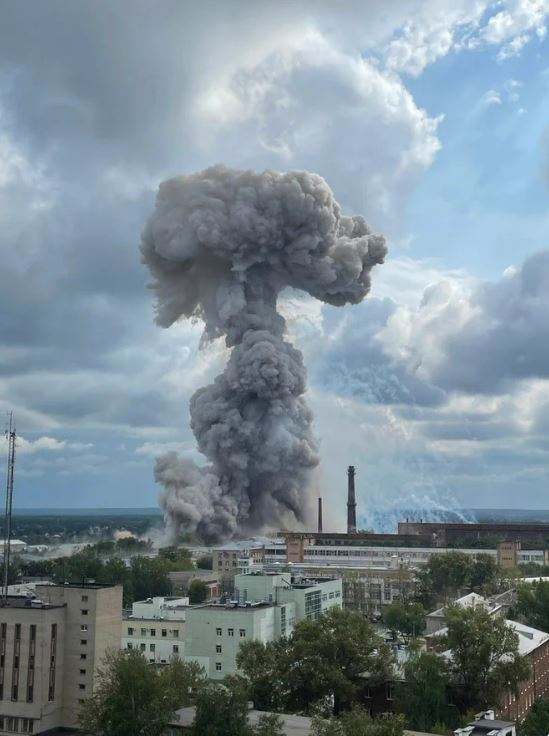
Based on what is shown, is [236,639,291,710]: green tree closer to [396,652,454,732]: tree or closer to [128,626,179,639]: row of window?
[396,652,454,732]: tree

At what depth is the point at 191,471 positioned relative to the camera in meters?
87.1

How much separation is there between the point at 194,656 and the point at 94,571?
29009 mm

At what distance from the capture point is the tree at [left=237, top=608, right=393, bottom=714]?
31.0 meters

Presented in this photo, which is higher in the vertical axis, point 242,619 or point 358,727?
point 242,619

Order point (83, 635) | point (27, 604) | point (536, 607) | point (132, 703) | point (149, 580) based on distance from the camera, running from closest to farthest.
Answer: point (132, 703), point (83, 635), point (27, 604), point (536, 607), point (149, 580)

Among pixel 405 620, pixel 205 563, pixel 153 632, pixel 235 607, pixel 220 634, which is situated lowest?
pixel 153 632

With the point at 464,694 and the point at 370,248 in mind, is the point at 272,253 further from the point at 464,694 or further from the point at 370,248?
the point at 464,694

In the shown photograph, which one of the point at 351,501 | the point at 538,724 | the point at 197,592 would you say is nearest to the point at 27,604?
the point at 538,724

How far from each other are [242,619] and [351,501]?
213ft

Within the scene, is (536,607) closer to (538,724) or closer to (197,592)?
(538,724)

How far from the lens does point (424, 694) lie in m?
30.0

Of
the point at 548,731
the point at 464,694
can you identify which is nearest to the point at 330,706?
the point at 464,694

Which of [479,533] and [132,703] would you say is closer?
[132,703]

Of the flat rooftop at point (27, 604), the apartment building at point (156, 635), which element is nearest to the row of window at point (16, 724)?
the flat rooftop at point (27, 604)
